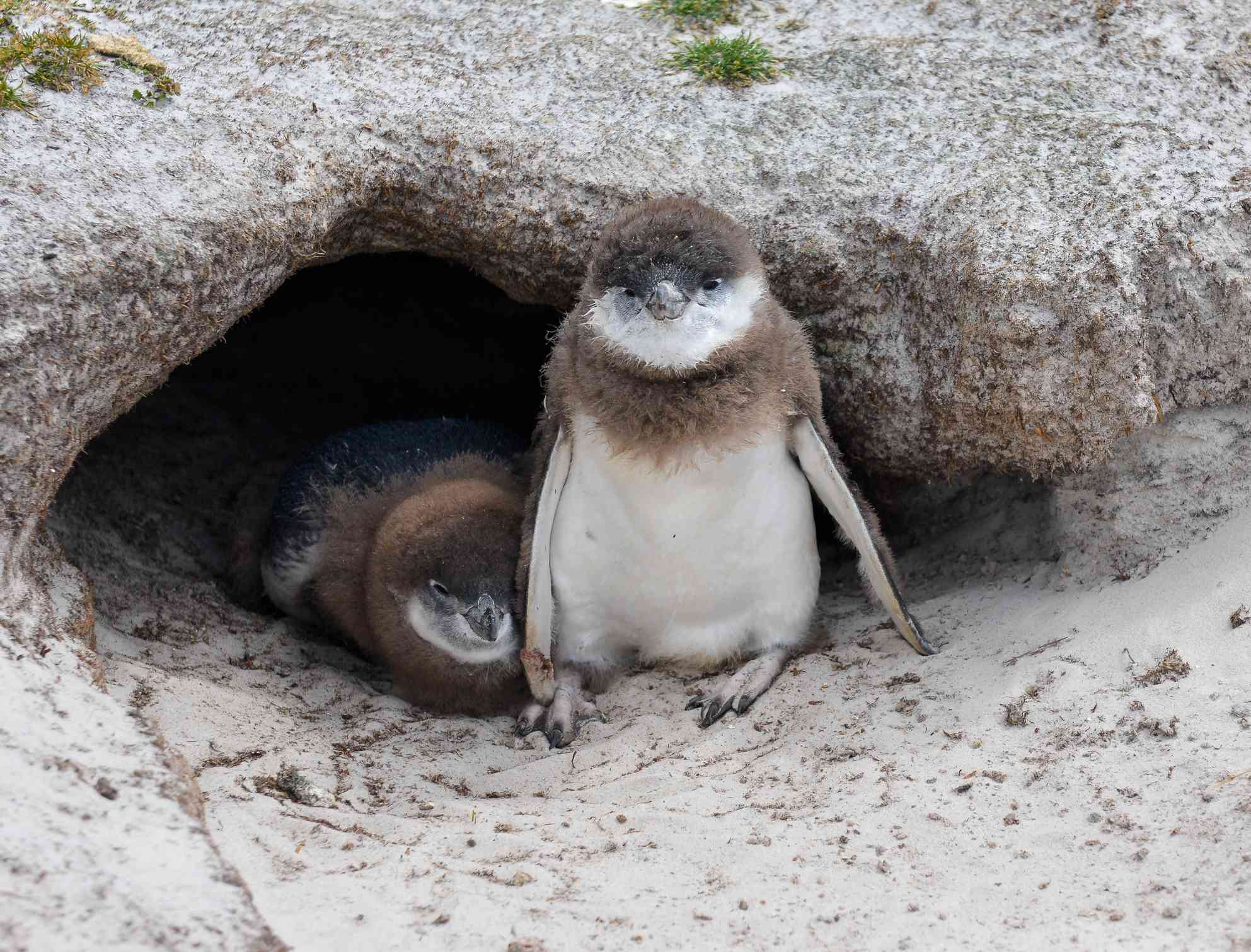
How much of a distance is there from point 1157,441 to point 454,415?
3.74 meters

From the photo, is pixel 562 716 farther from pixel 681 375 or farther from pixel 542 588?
pixel 681 375

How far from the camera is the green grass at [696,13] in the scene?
444cm

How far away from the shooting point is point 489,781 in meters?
3.33

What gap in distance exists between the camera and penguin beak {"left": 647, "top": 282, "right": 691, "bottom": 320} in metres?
3.19

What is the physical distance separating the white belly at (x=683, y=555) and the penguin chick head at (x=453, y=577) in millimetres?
216

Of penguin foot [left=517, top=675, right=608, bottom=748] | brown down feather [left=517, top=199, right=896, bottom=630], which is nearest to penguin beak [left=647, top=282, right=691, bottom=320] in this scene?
brown down feather [left=517, top=199, right=896, bottom=630]

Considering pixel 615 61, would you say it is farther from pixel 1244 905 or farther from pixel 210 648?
pixel 1244 905

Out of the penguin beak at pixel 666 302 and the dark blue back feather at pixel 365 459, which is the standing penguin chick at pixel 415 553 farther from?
the penguin beak at pixel 666 302

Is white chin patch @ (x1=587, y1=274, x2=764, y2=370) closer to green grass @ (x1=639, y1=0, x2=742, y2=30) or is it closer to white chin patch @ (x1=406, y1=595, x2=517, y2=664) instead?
white chin patch @ (x1=406, y1=595, x2=517, y2=664)

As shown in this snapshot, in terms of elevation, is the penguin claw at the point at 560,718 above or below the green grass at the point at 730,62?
below

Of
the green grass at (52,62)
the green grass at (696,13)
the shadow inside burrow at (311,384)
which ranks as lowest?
the shadow inside burrow at (311,384)

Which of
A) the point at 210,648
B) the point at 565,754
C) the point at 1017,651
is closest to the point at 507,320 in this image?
the point at 210,648

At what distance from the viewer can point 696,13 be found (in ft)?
14.6

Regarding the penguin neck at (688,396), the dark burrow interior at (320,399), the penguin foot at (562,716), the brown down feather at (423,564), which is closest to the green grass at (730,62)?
the penguin neck at (688,396)
